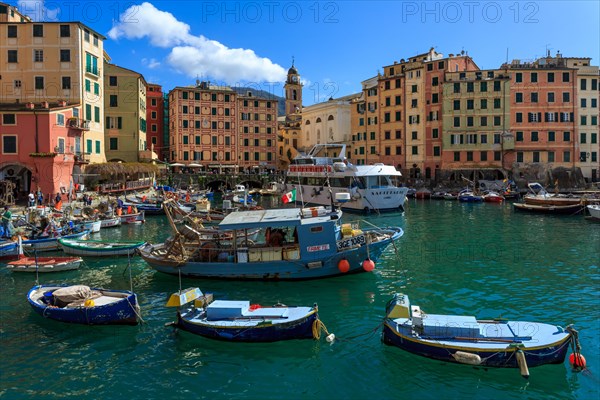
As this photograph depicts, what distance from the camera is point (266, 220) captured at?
21.4 metres

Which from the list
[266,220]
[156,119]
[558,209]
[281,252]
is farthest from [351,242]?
[156,119]

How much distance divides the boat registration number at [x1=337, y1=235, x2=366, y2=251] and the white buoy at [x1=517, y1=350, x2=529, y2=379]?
10089mm

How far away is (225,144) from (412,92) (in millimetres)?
33876

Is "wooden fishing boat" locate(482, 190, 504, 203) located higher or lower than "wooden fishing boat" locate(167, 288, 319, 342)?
higher

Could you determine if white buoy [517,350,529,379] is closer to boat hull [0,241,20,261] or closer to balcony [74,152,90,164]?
boat hull [0,241,20,261]

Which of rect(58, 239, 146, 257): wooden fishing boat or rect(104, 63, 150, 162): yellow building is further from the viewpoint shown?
rect(104, 63, 150, 162): yellow building

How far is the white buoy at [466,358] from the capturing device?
1277 cm

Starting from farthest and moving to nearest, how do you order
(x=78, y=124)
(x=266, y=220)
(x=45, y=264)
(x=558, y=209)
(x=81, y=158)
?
(x=558, y=209), (x=81, y=158), (x=78, y=124), (x=45, y=264), (x=266, y=220)

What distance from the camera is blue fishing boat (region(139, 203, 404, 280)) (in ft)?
70.3

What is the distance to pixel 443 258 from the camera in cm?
2758

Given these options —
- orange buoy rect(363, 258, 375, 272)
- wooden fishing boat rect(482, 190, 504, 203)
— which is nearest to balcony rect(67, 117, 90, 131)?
orange buoy rect(363, 258, 375, 272)

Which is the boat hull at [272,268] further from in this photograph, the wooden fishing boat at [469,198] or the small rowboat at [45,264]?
the wooden fishing boat at [469,198]

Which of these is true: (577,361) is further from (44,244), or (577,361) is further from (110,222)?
(110,222)

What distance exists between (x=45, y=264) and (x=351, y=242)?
49.8 feet
